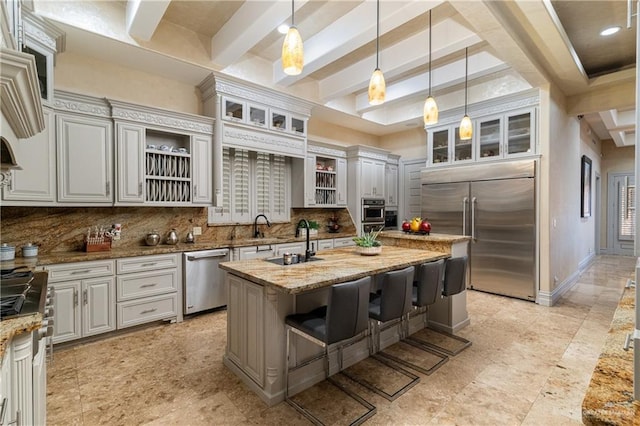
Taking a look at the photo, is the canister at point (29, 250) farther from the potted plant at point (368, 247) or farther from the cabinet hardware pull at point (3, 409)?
the potted plant at point (368, 247)

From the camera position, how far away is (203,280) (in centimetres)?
387

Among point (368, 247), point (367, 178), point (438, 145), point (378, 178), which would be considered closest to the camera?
point (368, 247)

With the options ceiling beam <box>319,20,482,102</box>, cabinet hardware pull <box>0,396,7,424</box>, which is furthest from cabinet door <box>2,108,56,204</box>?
ceiling beam <box>319,20,482,102</box>

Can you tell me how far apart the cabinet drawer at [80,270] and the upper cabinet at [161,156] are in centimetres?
71

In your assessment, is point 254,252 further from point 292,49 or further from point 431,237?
point 292,49

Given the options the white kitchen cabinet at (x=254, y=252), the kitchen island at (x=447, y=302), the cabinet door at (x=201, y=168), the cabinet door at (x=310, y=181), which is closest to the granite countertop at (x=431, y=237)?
the kitchen island at (x=447, y=302)

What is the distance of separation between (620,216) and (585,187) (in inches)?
121

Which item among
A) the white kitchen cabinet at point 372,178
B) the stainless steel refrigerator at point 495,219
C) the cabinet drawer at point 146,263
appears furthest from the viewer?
the white kitchen cabinet at point 372,178

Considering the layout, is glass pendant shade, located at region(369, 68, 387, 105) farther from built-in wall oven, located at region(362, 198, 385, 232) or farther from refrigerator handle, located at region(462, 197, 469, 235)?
built-in wall oven, located at region(362, 198, 385, 232)

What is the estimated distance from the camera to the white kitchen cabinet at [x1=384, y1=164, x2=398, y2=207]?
660cm

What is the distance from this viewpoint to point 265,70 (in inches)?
177

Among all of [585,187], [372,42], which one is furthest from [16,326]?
[585,187]

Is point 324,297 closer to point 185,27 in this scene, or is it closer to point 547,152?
point 185,27

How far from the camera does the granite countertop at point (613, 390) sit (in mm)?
763
